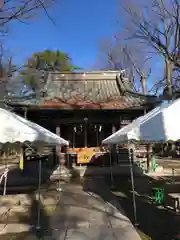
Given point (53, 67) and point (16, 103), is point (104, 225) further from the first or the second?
point (53, 67)

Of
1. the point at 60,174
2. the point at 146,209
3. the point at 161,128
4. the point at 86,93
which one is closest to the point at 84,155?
the point at 60,174

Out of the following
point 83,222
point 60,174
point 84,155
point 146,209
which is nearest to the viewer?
point 83,222

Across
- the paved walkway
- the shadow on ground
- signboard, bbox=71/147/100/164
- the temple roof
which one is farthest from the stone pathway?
the temple roof

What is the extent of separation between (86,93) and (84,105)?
2165 millimetres

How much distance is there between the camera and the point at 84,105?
16703 mm

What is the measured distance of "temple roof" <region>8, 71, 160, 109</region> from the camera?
Answer: 16.7m

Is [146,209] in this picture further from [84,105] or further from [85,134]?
[85,134]

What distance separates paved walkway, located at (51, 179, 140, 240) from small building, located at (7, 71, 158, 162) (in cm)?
795

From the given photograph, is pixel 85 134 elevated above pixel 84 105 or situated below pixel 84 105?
below

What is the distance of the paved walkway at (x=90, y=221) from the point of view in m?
5.66

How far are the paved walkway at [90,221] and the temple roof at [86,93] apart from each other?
805cm

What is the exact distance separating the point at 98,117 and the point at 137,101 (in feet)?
8.66

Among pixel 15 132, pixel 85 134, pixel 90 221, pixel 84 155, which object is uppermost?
pixel 85 134

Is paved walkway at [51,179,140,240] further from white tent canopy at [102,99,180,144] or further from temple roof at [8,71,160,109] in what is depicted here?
temple roof at [8,71,160,109]
